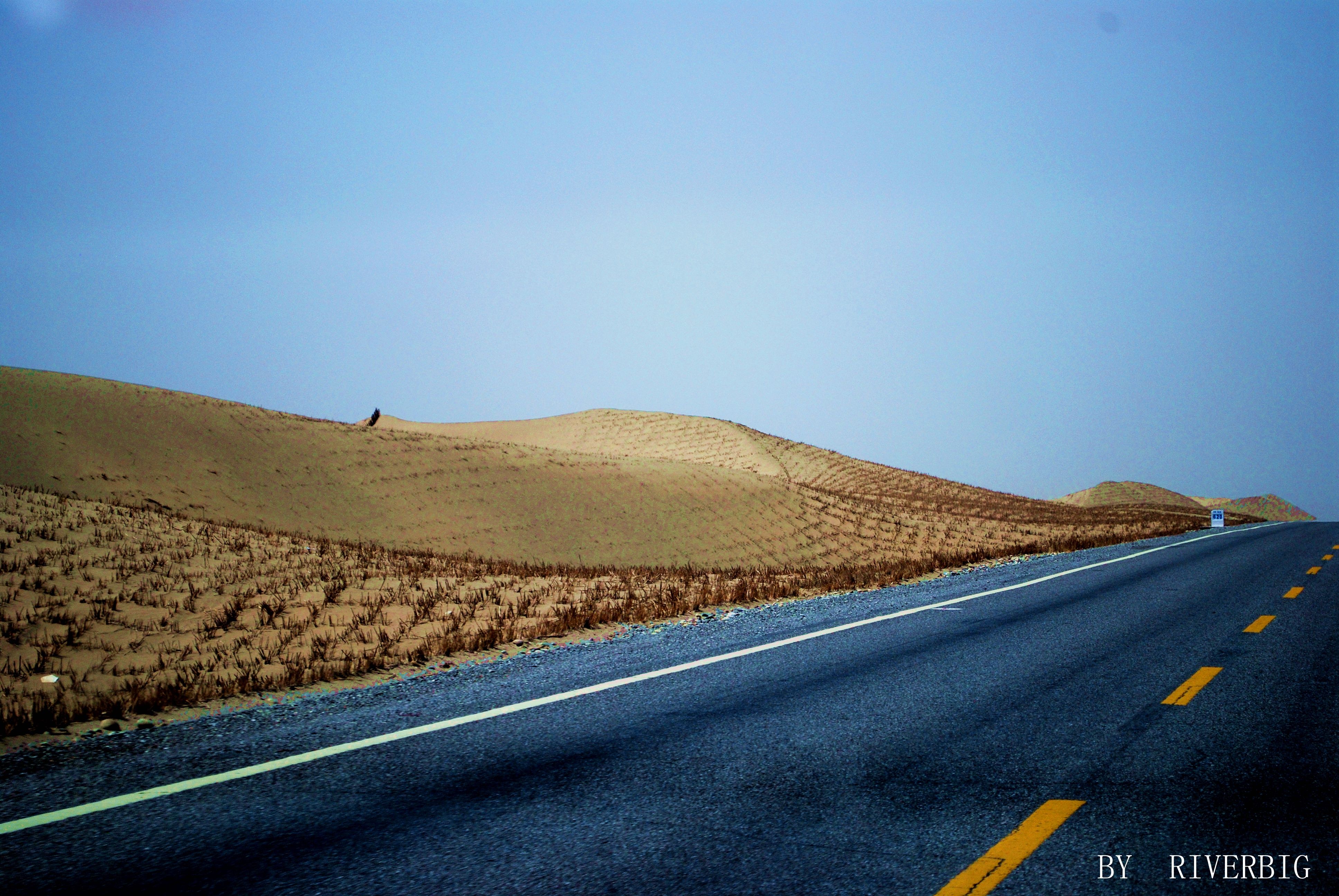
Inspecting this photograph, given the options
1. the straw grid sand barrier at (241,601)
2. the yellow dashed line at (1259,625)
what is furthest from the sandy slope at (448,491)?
the yellow dashed line at (1259,625)

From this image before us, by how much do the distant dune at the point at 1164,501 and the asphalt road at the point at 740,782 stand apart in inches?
4710

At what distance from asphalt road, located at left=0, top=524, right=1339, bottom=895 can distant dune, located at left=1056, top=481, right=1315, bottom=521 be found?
11963 centimetres

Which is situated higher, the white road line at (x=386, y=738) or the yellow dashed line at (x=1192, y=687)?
the yellow dashed line at (x=1192, y=687)

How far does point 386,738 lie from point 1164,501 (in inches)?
6035

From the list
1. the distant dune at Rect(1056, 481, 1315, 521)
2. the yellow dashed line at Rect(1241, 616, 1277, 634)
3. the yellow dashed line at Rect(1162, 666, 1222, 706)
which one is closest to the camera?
the yellow dashed line at Rect(1162, 666, 1222, 706)

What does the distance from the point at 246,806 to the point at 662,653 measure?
5.52 m

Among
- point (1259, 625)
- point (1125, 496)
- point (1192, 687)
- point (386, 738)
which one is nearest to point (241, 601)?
point (386, 738)

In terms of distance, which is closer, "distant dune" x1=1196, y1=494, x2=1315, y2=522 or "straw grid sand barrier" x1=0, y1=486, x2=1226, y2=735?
"straw grid sand barrier" x1=0, y1=486, x2=1226, y2=735

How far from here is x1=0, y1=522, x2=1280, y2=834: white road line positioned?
17.0 feet

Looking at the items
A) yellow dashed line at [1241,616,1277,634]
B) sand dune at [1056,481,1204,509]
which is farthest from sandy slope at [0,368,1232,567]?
sand dune at [1056,481,1204,509]

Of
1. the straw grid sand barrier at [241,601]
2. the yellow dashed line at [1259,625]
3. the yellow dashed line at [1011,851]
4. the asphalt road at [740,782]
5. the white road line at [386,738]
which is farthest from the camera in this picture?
the yellow dashed line at [1259,625]

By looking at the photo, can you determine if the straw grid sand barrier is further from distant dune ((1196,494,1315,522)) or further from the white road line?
distant dune ((1196,494,1315,522))

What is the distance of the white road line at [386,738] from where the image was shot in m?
5.19

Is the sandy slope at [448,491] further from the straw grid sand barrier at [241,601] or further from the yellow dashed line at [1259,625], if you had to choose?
the yellow dashed line at [1259,625]
